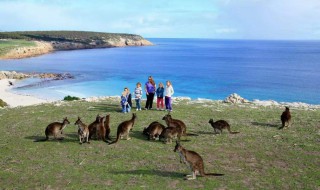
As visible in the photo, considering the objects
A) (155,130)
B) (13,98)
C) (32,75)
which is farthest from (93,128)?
(32,75)

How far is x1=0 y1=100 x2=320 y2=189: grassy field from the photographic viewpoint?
11781 mm

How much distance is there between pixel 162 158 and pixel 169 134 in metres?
1.85

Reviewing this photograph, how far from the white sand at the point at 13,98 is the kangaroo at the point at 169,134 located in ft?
99.4

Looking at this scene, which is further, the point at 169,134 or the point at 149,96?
the point at 149,96

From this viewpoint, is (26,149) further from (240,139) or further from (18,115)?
(240,139)

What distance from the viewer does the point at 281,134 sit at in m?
17.5

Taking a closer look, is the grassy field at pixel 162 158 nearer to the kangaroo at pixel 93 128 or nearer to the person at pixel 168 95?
the kangaroo at pixel 93 128

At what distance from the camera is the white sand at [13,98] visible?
4541 cm

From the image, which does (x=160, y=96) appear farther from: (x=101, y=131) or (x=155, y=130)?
(x=101, y=131)

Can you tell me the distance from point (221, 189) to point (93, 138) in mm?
7312

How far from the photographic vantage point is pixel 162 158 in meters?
14.0

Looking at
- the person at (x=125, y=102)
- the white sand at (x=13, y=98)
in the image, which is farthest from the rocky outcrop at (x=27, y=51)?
the person at (x=125, y=102)

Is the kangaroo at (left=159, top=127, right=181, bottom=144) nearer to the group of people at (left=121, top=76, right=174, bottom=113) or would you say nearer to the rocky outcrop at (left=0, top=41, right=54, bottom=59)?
the group of people at (left=121, top=76, right=174, bottom=113)

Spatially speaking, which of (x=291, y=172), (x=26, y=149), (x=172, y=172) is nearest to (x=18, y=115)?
(x=26, y=149)
